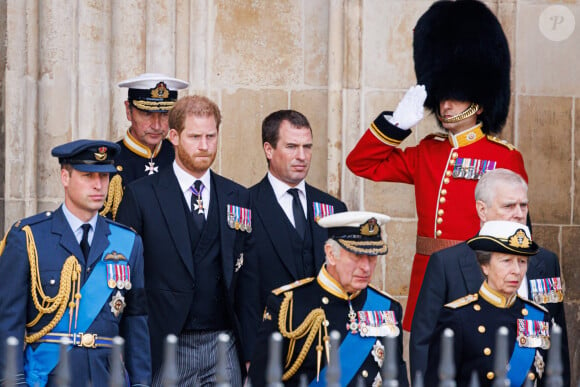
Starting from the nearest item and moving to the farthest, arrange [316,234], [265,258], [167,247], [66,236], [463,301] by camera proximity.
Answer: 1. [463,301]
2. [66,236]
3. [167,247]
4. [265,258]
5. [316,234]

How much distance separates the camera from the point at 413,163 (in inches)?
259

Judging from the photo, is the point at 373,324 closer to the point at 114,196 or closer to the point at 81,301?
the point at 81,301

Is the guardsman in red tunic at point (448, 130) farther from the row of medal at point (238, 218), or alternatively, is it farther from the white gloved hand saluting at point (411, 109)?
the row of medal at point (238, 218)

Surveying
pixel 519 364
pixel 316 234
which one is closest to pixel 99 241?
pixel 316 234

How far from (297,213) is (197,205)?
60 centimetres

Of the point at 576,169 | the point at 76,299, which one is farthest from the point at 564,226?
the point at 76,299

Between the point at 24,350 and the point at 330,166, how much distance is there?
2.93 meters

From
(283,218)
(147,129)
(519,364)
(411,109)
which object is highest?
(411,109)

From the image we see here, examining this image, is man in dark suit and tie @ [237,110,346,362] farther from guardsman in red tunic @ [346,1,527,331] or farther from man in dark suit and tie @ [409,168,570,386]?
man in dark suit and tie @ [409,168,570,386]

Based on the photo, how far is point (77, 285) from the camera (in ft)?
17.0

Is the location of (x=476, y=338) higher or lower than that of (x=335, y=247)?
lower

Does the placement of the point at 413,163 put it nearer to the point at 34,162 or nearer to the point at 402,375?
the point at 402,375

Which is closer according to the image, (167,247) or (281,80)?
(167,247)

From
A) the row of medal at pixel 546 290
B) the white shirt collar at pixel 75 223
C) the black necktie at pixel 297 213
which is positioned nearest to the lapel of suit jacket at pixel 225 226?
the black necktie at pixel 297 213
